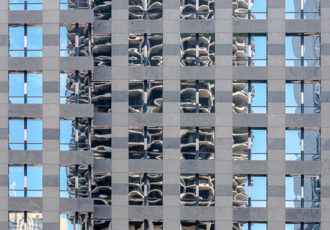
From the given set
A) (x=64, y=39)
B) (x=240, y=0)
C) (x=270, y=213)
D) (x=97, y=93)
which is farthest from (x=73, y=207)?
(x=240, y=0)

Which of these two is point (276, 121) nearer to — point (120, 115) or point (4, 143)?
point (120, 115)

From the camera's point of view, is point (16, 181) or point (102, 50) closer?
point (16, 181)

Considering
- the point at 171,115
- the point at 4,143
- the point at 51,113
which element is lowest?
the point at 4,143

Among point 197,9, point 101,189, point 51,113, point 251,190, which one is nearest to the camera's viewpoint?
point 51,113

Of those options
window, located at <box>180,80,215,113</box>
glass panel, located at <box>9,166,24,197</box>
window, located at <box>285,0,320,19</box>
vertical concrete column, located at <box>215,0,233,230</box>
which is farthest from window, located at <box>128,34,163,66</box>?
glass panel, located at <box>9,166,24,197</box>

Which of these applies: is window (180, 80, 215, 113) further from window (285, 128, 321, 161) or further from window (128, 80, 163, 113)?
window (285, 128, 321, 161)

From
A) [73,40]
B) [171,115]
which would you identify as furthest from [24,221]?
[73,40]
